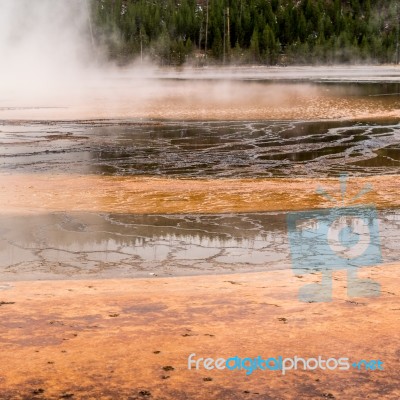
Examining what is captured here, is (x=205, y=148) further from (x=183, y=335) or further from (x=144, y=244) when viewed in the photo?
(x=183, y=335)

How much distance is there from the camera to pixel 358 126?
23.6 meters

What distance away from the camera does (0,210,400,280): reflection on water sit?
27.9ft

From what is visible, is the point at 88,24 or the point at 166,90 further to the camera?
the point at 88,24

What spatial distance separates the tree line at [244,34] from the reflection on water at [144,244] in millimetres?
84259

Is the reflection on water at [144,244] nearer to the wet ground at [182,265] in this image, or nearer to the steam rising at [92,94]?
the wet ground at [182,265]

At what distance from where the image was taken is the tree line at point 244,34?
9725 centimetres

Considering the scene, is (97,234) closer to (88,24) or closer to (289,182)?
(289,182)

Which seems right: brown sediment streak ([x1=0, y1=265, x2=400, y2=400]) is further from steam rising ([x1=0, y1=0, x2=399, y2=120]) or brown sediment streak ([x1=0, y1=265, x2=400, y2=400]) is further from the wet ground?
steam rising ([x1=0, y1=0, x2=399, y2=120])

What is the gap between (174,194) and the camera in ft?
42.1

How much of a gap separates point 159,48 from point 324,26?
25.8m

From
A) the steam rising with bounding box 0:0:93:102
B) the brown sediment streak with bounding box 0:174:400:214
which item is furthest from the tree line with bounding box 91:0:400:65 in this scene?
the brown sediment streak with bounding box 0:174:400:214

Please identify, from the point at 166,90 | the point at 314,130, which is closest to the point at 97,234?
the point at 314,130

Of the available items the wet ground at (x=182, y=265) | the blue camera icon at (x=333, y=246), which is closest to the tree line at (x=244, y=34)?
the wet ground at (x=182, y=265)

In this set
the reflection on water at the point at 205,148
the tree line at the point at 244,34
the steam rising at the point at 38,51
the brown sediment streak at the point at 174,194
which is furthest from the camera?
the tree line at the point at 244,34
